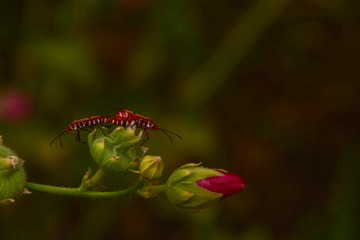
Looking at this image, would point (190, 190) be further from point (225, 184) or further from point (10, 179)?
point (10, 179)

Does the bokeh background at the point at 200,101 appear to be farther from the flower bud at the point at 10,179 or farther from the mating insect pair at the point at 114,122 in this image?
the flower bud at the point at 10,179

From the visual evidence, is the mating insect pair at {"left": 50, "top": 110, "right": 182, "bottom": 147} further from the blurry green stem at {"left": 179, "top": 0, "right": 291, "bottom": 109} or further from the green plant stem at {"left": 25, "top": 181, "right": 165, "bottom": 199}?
the blurry green stem at {"left": 179, "top": 0, "right": 291, "bottom": 109}

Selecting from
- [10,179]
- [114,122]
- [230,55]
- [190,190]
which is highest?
[230,55]

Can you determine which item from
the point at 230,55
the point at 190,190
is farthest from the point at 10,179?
the point at 230,55

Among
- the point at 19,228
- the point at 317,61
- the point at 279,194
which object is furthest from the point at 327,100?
the point at 19,228

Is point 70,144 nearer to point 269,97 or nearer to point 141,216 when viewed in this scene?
point 141,216

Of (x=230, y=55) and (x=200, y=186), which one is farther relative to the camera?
(x=230, y=55)
